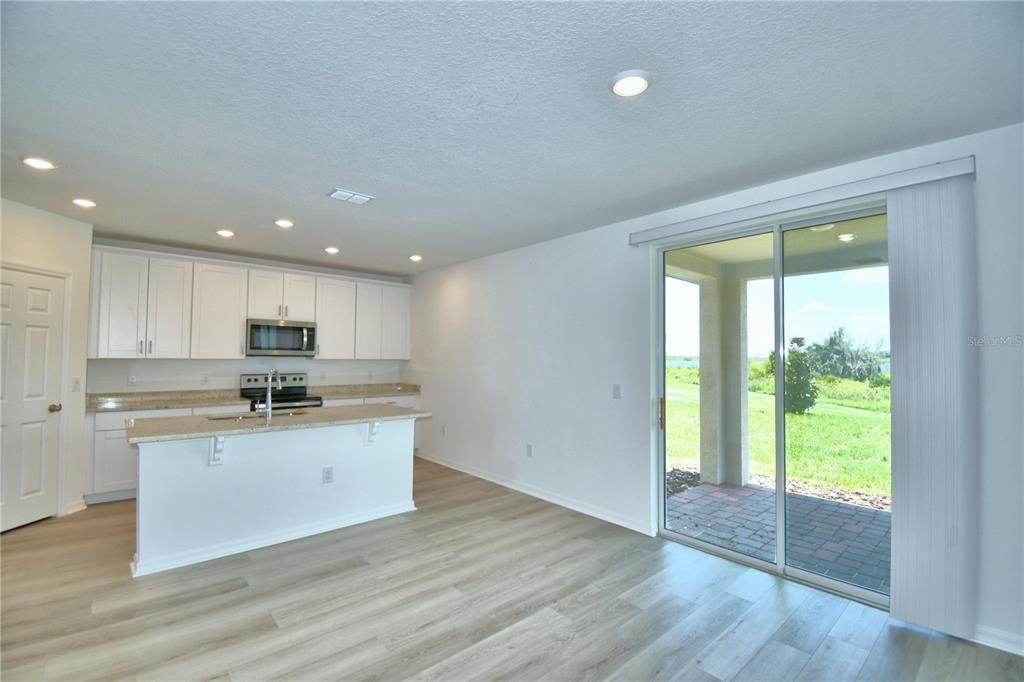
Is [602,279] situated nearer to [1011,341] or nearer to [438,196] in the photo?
[438,196]

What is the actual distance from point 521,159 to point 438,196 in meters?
0.86

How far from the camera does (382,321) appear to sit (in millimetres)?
6355

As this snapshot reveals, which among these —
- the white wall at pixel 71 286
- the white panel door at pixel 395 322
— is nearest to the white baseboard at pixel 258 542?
the white wall at pixel 71 286

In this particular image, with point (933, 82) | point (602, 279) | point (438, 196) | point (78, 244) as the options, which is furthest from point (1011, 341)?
point (78, 244)

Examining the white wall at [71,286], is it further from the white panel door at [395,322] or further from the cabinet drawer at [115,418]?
the white panel door at [395,322]

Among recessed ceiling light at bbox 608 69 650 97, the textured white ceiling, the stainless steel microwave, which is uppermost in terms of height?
the textured white ceiling

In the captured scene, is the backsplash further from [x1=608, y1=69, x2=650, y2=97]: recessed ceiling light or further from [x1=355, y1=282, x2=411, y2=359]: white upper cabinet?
[x1=608, y1=69, x2=650, y2=97]: recessed ceiling light

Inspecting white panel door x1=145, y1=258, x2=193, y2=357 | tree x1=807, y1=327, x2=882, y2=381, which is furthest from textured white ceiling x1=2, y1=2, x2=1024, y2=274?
white panel door x1=145, y1=258, x2=193, y2=357

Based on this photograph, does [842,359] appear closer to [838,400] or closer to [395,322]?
[838,400]

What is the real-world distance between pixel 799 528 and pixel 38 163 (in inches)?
203

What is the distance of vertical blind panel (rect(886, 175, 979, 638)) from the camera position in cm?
229

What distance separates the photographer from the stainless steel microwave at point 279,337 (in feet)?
17.0

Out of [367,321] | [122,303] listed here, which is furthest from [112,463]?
[367,321]

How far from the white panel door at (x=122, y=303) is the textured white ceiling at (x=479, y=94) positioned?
3.99 feet
